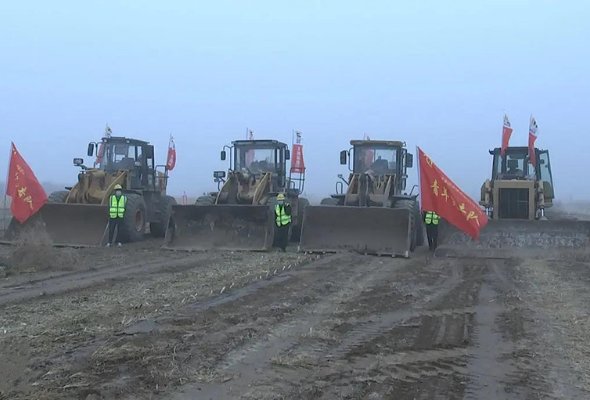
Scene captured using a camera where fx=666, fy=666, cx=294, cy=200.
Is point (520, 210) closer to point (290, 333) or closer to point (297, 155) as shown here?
point (297, 155)

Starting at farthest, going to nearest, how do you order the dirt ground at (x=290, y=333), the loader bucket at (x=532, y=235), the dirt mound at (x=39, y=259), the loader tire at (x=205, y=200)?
the loader tire at (x=205, y=200) < the loader bucket at (x=532, y=235) < the dirt mound at (x=39, y=259) < the dirt ground at (x=290, y=333)

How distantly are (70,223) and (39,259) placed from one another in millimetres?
4878

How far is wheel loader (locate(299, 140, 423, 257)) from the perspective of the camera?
607 inches

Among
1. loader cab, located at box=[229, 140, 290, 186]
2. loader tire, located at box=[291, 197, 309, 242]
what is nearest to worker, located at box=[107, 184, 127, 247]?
loader cab, located at box=[229, 140, 290, 186]

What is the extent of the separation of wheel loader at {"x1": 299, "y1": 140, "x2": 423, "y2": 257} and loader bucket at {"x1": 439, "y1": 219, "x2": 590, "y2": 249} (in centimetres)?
150

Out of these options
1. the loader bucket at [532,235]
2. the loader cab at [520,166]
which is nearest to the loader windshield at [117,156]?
the loader bucket at [532,235]

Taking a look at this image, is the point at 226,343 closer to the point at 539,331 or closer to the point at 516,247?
the point at 539,331

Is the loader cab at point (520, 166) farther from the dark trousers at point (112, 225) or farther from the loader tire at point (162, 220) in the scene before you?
the dark trousers at point (112, 225)

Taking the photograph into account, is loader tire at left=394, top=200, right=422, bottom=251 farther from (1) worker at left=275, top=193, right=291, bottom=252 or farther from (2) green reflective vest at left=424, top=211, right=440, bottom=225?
(1) worker at left=275, top=193, right=291, bottom=252

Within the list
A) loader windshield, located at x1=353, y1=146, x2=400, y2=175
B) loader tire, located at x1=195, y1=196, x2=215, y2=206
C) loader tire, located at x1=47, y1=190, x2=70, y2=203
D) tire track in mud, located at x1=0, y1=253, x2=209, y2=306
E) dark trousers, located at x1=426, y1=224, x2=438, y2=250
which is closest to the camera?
tire track in mud, located at x1=0, y1=253, x2=209, y2=306

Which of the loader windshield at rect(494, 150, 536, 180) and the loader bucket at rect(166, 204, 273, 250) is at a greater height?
the loader windshield at rect(494, 150, 536, 180)

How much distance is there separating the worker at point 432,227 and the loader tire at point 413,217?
35 centimetres

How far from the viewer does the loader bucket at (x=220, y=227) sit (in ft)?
52.3

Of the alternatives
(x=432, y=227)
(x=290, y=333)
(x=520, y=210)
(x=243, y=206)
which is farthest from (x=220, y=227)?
(x=290, y=333)
